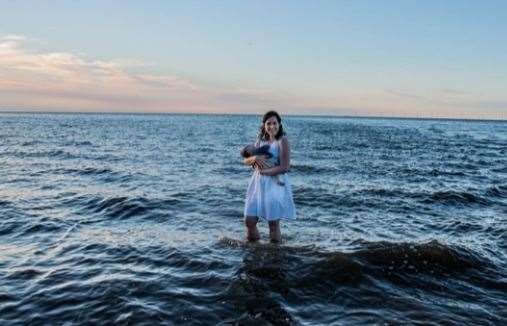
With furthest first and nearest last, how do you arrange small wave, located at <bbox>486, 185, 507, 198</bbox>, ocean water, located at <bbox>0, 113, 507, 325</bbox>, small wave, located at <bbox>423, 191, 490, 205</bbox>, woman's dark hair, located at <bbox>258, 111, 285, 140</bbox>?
small wave, located at <bbox>486, 185, 507, 198</bbox>, small wave, located at <bbox>423, 191, 490, 205</bbox>, woman's dark hair, located at <bbox>258, 111, 285, 140</bbox>, ocean water, located at <bbox>0, 113, 507, 325</bbox>

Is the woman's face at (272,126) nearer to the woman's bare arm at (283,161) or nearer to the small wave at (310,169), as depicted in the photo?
the woman's bare arm at (283,161)

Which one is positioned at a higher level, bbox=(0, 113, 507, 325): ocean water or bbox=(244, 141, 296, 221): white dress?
bbox=(244, 141, 296, 221): white dress

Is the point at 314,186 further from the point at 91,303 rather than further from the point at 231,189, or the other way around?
the point at 91,303

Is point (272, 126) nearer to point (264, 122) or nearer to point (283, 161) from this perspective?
point (264, 122)

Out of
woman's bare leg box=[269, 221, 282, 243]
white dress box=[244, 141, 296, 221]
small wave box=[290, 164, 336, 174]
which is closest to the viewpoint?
white dress box=[244, 141, 296, 221]

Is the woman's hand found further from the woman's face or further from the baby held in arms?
the woman's face

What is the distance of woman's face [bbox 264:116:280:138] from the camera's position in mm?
9414

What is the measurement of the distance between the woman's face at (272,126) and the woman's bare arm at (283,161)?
219mm

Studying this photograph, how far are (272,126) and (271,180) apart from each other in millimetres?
1061

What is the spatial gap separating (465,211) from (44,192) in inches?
548

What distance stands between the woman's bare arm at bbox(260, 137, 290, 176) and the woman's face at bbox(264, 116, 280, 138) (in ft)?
0.72

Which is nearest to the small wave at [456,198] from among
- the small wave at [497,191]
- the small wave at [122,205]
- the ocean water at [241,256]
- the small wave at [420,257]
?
the ocean water at [241,256]

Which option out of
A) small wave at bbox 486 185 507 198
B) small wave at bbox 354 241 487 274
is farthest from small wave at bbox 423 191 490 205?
small wave at bbox 354 241 487 274

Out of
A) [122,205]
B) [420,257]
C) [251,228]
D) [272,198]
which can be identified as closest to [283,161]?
[272,198]
